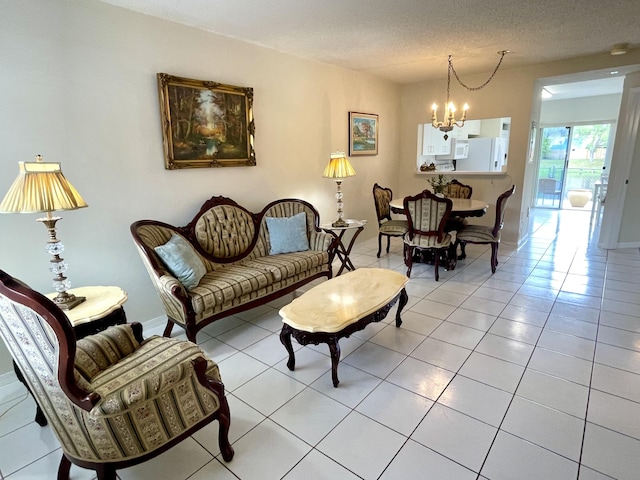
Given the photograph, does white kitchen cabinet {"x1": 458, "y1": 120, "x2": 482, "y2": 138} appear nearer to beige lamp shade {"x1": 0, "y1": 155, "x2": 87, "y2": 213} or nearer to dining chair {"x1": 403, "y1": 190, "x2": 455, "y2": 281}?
dining chair {"x1": 403, "y1": 190, "x2": 455, "y2": 281}

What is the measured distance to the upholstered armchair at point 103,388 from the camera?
125cm

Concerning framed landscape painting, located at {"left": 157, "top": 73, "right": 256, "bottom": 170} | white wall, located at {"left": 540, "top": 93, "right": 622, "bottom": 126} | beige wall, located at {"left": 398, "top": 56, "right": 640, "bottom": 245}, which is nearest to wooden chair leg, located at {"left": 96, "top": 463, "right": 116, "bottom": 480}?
framed landscape painting, located at {"left": 157, "top": 73, "right": 256, "bottom": 170}

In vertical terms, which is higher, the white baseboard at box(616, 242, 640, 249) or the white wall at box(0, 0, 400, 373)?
the white wall at box(0, 0, 400, 373)

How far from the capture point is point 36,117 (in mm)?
2295

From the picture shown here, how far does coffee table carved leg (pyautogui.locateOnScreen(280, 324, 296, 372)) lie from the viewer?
226 centimetres

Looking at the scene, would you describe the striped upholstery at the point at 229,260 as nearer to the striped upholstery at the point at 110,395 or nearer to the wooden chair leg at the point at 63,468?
the striped upholstery at the point at 110,395

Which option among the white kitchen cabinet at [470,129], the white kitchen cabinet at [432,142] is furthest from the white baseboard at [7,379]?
the white kitchen cabinet at [470,129]

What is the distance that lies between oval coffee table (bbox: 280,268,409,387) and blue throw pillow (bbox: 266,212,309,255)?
906 millimetres

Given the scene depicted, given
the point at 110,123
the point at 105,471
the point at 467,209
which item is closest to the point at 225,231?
the point at 110,123

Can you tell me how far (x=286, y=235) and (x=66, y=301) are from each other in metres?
1.96

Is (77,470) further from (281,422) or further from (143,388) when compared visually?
(281,422)

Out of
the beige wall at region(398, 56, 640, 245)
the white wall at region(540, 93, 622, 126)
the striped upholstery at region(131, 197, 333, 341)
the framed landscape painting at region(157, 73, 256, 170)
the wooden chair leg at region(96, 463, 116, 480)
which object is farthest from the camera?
the white wall at region(540, 93, 622, 126)

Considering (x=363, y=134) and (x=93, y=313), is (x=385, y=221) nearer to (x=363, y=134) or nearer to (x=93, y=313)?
(x=363, y=134)

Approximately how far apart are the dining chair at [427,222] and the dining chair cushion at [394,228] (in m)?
0.54
